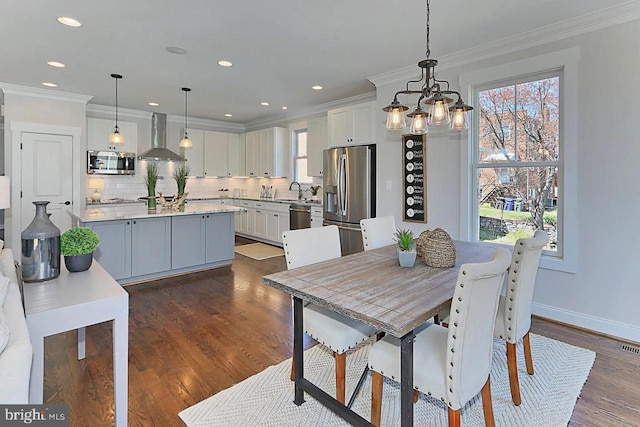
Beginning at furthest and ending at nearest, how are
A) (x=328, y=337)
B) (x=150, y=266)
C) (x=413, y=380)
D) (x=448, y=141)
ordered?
(x=150, y=266) < (x=448, y=141) < (x=328, y=337) < (x=413, y=380)

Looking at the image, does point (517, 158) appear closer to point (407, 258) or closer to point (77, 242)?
point (407, 258)

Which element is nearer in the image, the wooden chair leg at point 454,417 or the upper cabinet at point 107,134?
the wooden chair leg at point 454,417

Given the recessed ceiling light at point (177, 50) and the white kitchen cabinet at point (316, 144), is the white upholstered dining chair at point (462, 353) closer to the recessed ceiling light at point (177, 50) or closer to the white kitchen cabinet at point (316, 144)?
the recessed ceiling light at point (177, 50)

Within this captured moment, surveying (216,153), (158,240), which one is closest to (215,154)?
(216,153)

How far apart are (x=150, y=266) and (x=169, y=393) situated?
2606 millimetres

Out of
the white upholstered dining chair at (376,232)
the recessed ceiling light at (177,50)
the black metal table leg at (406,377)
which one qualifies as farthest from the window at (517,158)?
the recessed ceiling light at (177,50)

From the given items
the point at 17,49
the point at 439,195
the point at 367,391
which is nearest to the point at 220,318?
the point at 367,391

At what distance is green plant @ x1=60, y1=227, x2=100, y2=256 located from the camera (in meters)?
1.84

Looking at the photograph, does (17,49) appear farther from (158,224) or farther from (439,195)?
(439,195)

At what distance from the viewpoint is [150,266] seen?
14.1 ft

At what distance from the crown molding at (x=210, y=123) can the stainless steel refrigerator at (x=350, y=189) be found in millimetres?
3610

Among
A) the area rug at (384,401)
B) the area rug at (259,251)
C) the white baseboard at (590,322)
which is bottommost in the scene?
the area rug at (384,401)

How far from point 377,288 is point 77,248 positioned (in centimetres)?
161

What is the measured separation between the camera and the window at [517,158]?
3.18 m
